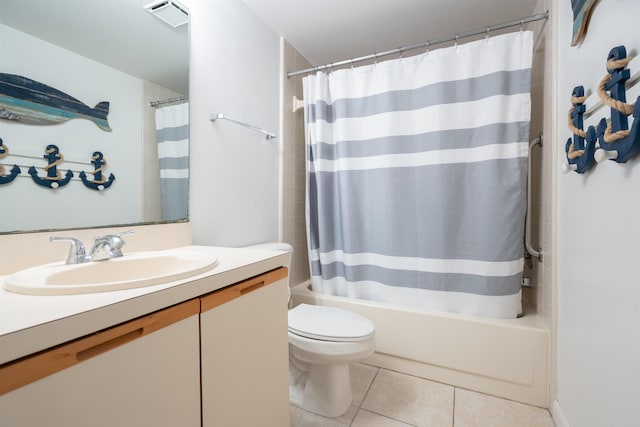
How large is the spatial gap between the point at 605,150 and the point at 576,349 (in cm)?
75

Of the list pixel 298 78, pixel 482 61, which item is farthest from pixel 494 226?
pixel 298 78

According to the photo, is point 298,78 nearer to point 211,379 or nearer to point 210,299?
point 210,299

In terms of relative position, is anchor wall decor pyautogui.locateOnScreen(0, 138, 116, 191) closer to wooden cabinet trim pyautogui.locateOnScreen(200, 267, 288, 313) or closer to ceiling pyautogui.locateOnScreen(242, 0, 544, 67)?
wooden cabinet trim pyautogui.locateOnScreen(200, 267, 288, 313)

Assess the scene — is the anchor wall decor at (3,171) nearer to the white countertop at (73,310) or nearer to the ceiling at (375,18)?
the white countertop at (73,310)

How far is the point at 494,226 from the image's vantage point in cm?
147

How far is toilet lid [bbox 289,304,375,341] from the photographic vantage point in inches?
48.7

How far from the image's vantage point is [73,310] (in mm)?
491

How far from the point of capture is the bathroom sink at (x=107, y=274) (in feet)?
1.93

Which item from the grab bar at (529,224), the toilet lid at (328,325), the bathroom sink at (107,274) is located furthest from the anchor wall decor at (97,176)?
the grab bar at (529,224)

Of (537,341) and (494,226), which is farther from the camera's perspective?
(494,226)

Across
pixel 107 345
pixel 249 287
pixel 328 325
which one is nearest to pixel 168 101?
pixel 249 287

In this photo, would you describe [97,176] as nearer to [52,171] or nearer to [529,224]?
[52,171]

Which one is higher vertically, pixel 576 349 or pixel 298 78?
pixel 298 78

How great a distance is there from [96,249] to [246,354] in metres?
0.59
